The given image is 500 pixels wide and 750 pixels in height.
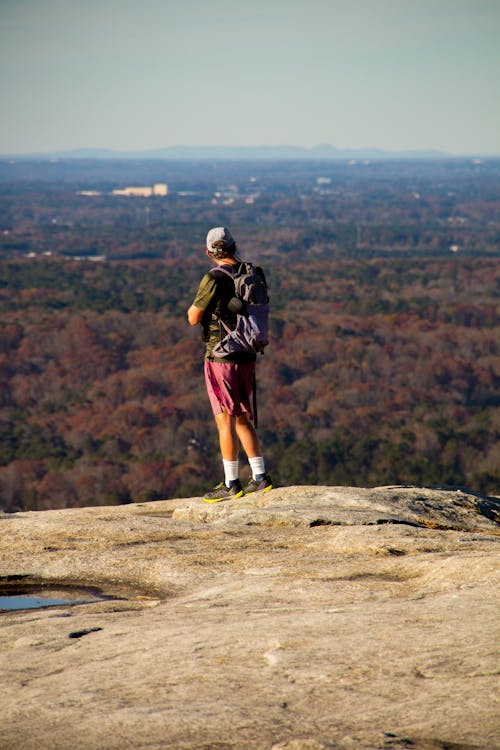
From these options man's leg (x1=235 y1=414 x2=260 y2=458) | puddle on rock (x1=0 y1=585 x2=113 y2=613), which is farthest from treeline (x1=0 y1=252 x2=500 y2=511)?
puddle on rock (x1=0 y1=585 x2=113 y2=613)

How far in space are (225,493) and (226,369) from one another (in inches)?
56.1

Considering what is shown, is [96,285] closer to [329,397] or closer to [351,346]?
[351,346]

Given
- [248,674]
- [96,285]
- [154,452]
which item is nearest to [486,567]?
[248,674]

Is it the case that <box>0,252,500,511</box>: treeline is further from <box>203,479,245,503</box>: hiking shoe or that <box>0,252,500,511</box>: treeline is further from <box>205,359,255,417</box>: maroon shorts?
<box>205,359,255,417</box>: maroon shorts

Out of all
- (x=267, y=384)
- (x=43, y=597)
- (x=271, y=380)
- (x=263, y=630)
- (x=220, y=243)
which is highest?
(x=220, y=243)

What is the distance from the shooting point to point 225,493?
10469 millimetres

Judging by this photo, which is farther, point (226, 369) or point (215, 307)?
point (226, 369)

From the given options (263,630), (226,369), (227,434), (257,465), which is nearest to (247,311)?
(226,369)

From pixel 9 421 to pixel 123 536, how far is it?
Answer: 7413cm

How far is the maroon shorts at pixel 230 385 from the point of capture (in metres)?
9.82

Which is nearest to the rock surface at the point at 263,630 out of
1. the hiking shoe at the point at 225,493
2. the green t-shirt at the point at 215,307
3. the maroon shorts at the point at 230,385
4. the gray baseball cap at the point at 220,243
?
the hiking shoe at the point at 225,493

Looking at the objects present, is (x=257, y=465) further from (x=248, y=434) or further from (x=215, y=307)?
(x=215, y=307)

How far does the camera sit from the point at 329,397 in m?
84.3

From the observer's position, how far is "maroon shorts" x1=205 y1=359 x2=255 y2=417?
9820mm
